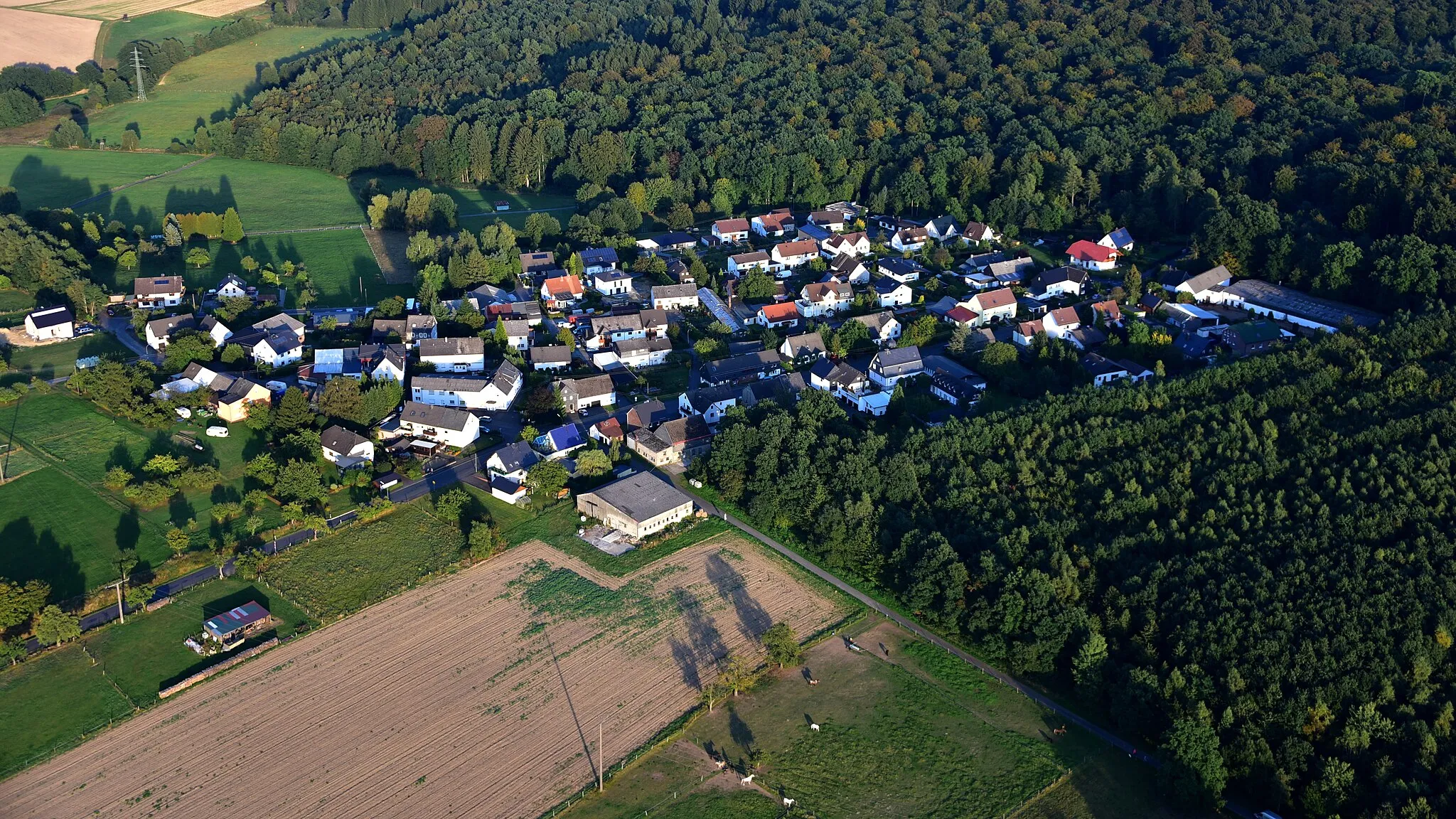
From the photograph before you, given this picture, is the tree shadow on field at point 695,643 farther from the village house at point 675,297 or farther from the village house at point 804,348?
the village house at point 675,297

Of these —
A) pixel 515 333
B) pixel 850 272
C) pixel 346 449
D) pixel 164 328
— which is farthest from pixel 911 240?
pixel 164 328

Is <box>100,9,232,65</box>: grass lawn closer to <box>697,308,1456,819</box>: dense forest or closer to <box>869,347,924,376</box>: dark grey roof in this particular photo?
<box>869,347,924,376</box>: dark grey roof

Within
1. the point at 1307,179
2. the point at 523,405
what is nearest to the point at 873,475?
the point at 523,405

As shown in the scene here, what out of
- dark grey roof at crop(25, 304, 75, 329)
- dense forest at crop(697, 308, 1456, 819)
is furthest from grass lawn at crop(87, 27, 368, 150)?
dense forest at crop(697, 308, 1456, 819)

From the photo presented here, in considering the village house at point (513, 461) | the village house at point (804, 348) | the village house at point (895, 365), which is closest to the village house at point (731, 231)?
the village house at point (804, 348)

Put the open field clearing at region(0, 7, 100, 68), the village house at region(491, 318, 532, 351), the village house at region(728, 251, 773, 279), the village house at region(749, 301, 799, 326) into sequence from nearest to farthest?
the village house at region(491, 318, 532, 351)
the village house at region(749, 301, 799, 326)
the village house at region(728, 251, 773, 279)
the open field clearing at region(0, 7, 100, 68)

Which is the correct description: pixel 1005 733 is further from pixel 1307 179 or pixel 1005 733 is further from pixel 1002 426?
pixel 1307 179

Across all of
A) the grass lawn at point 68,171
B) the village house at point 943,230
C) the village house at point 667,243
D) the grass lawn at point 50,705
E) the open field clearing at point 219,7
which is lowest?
the grass lawn at point 50,705
